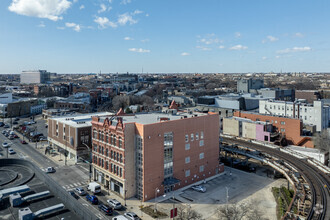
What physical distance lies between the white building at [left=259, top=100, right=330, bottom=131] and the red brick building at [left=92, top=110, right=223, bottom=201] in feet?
158

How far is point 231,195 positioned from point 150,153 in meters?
15.9

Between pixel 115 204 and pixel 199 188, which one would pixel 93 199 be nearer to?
pixel 115 204

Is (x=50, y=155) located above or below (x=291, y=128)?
below

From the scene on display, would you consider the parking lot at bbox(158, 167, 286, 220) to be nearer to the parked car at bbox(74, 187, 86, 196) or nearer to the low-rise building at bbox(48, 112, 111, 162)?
the parked car at bbox(74, 187, 86, 196)

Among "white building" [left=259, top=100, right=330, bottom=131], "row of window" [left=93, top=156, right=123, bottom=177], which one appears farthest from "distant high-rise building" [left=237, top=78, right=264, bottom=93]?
"row of window" [left=93, top=156, right=123, bottom=177]

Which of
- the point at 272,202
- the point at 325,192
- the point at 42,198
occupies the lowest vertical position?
the point at 272,202

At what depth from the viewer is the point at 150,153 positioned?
45.1 meters

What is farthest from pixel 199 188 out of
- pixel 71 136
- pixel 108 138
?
pixel 71 136

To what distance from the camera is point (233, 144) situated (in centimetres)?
6862

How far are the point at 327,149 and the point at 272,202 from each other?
31270 mm

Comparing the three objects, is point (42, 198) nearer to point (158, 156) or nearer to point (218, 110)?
point (158, 156)

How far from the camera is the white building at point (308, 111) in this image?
8425cm

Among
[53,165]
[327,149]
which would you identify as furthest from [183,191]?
[327,149]

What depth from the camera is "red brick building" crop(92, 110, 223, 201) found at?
4500 cm
